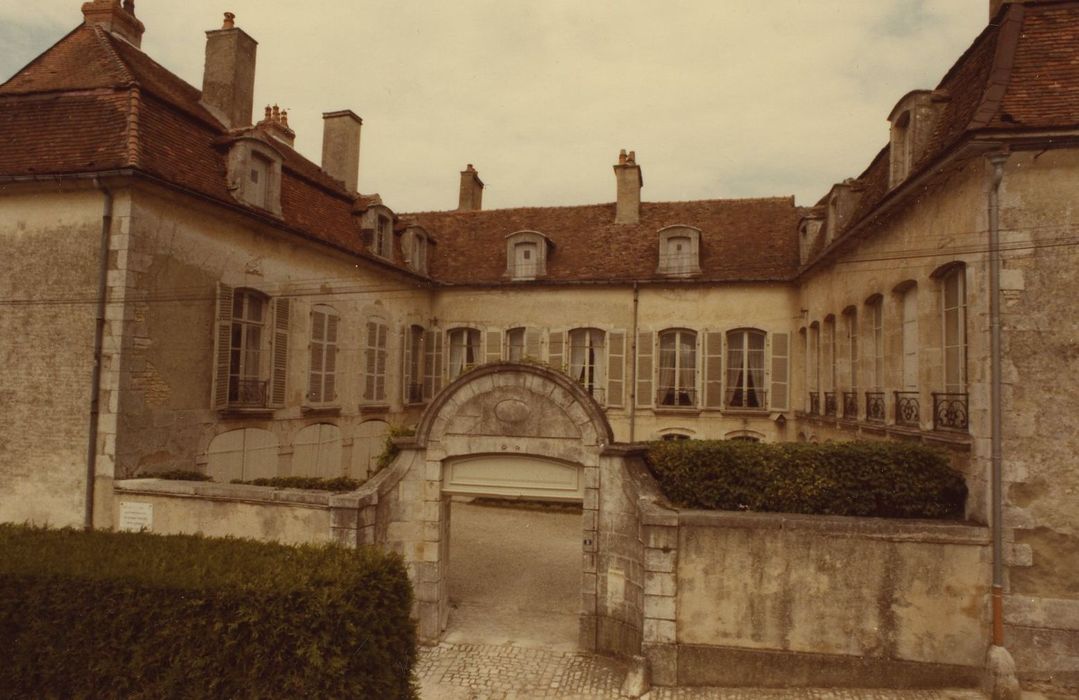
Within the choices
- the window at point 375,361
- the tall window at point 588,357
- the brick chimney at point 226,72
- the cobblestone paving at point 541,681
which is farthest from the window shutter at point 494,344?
the cobblestone paving at point 541,681

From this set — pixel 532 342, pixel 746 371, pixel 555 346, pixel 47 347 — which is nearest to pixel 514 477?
pixel 47 347

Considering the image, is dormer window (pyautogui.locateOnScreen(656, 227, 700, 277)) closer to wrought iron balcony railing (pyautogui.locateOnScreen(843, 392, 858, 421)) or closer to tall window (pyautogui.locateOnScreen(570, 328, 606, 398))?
tall window (pyautogui.locateOnScreen(570, 328, 606, 398))

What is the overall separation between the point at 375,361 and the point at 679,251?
28.0ft

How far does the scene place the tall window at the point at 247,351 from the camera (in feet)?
39.7

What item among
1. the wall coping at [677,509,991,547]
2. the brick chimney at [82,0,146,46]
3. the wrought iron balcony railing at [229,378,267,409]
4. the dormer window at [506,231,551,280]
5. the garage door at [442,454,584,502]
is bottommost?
the wall coping at [677,509,991,547]

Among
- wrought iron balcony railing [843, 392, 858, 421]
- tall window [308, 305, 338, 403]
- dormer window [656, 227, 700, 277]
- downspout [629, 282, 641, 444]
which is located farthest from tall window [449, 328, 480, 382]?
wrought iron balcony railing [843, 392, 858, 421]

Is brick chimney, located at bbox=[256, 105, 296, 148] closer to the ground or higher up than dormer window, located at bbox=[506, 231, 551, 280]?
higher up

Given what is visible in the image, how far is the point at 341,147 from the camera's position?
19.0 metres

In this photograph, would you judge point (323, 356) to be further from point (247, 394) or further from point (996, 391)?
point (996, 391)

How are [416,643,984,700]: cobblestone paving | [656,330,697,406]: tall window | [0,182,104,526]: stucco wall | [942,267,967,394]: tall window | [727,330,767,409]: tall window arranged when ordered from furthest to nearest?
[656,330,697,406]: tall window < [727,330,767,409]: tall window < [0,182,104,526]: stucco wall < [942,267,967,394]: tall window < [416,643,984,700]: cobblestone paving

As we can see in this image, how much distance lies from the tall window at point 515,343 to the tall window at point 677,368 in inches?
154

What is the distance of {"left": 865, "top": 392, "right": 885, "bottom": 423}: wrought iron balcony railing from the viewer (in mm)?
11030

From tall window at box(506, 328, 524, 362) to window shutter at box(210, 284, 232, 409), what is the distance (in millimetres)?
8474

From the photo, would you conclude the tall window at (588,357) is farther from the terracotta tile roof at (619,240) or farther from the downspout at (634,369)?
the terracotta tile roof at (619,240)
